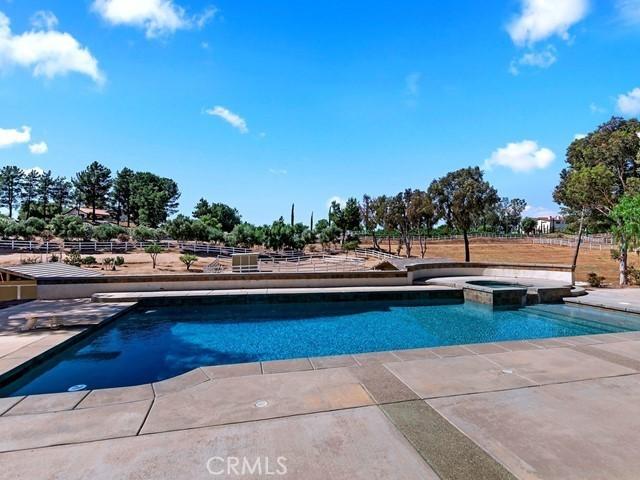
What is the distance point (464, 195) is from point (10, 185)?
83.0 m

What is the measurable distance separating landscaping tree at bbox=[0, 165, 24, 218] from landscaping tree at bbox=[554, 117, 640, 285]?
8928cm

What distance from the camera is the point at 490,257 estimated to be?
3650 cm

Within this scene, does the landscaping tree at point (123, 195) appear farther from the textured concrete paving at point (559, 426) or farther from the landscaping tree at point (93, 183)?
the textured concrete paving at point (559, 426)

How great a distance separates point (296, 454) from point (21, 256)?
3432 cm

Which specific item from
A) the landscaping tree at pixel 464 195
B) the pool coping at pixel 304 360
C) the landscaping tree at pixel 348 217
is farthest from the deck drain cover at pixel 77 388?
the landscaping tree at pixel 348 217

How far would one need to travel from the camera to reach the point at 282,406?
13.7ft

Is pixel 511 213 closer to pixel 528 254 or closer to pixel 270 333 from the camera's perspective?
pixel 528 254

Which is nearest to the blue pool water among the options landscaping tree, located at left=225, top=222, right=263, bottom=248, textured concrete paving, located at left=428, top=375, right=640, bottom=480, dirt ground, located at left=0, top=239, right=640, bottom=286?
textured concrete paving, located at left=428, top=375, right=640, bottom=480

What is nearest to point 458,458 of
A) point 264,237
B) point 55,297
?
point 55,297

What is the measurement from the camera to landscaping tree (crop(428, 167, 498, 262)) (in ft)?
102

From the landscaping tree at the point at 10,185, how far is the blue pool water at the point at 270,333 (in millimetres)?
80450

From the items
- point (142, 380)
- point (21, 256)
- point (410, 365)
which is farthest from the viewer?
point (21, 256)

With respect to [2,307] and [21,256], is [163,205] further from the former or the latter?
[2,307]

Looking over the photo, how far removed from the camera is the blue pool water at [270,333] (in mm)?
6979
